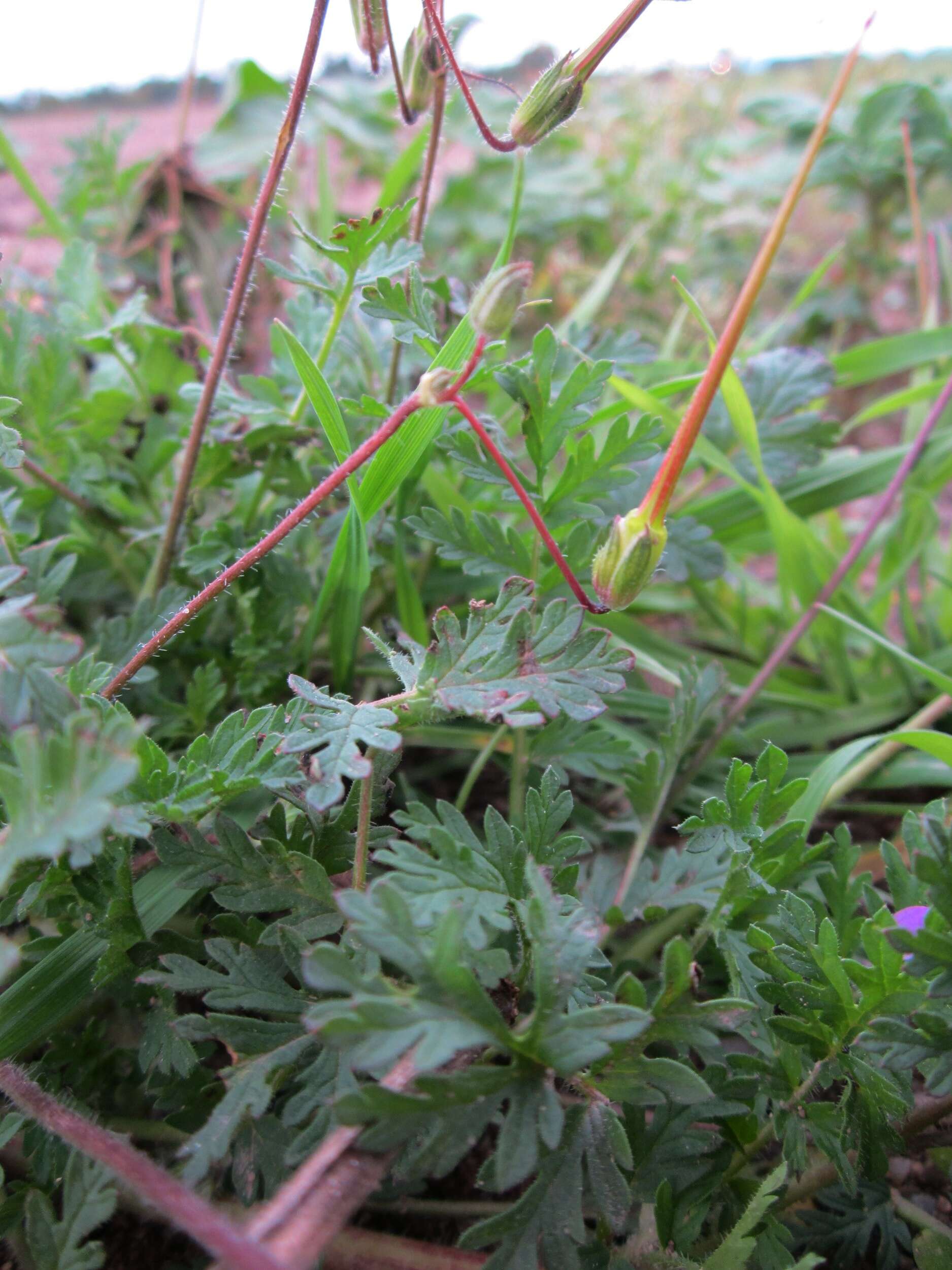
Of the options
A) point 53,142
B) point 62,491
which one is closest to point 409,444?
point 62,491

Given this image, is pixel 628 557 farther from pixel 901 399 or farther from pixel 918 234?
pixel 918 234

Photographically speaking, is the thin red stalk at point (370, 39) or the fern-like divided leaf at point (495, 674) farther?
the thin red stalk at point (370, 39)

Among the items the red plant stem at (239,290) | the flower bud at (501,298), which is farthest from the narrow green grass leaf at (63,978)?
the flower bud at (501,298)

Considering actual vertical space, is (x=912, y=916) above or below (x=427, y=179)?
below

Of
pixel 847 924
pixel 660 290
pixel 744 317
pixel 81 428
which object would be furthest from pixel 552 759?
pixel 660 290

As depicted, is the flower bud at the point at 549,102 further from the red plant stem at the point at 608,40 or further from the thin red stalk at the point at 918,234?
the thin red stalk at the point at 918,234
